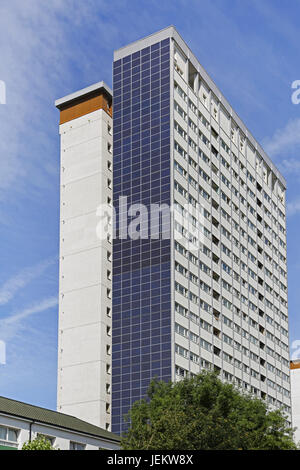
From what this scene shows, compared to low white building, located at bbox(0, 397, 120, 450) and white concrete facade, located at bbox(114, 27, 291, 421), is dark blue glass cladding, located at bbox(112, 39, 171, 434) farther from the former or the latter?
low white building, located at bbox(0, 397, 120, 450)

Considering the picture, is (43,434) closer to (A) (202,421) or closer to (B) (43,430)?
(B) (43,430)

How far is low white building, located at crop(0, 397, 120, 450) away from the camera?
193ft

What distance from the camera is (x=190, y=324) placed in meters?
96.9

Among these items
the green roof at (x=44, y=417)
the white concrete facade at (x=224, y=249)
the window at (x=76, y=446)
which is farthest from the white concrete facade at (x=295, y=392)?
the window at (x=76, y=446)

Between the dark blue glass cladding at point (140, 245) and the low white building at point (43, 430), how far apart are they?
63.3 feet

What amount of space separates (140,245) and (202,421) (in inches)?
1739

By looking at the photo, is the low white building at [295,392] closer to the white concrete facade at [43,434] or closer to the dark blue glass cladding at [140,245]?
the dark blue glass cladding at [140,245]

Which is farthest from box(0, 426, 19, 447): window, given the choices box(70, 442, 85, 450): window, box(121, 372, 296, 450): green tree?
box(121, 372, 296, 450): green tree

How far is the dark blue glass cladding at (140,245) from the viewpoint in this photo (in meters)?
Result: 92.5

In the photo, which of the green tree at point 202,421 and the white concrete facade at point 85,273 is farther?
the white concrete facade at point 85,273

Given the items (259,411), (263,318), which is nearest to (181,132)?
(263,318)

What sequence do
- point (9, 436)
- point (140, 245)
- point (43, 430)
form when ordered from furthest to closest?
point (140, 245) < point (43, 430) < point (9, 436)

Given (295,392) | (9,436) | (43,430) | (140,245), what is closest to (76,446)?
(43,430)

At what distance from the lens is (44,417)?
65188 mm
